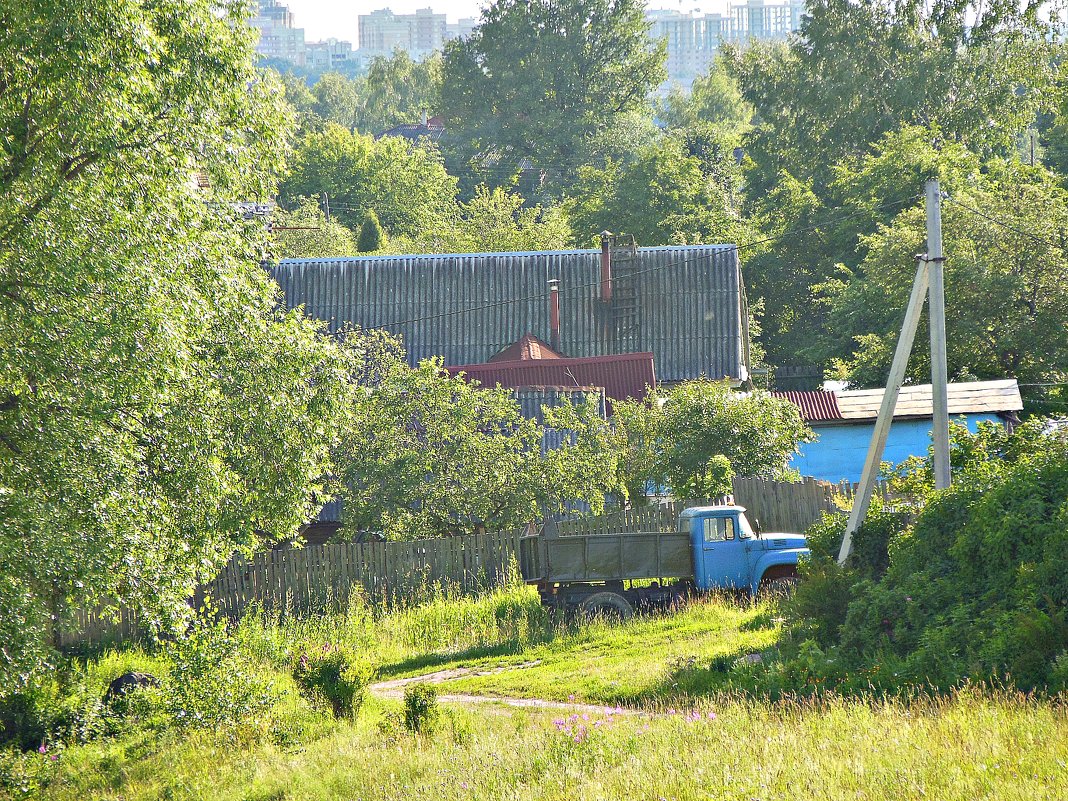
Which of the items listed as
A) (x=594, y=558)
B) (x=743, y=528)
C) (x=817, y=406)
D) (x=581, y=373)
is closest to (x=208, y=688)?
(x=594, y=558)

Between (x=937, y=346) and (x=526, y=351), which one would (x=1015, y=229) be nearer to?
(x=526, y=351)

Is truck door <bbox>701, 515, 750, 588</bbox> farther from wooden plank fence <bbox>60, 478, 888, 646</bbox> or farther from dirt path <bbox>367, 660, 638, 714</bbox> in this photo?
dirt path <bbox>367, 660, 638, 714</bbox>

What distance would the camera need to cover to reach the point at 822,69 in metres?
53.4

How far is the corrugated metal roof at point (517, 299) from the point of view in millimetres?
34906

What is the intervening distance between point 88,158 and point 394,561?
9013 mm

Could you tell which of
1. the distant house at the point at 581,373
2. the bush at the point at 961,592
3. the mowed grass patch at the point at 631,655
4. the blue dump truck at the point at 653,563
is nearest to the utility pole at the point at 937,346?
the bush at the point at 961,592

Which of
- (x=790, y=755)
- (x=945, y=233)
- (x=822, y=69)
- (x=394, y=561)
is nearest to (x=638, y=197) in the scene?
(x=822, y=69)

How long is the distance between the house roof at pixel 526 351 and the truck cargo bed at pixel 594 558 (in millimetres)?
16060

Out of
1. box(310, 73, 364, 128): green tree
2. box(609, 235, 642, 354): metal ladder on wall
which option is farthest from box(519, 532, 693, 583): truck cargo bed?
box(310, 73, 364, 128): green tree

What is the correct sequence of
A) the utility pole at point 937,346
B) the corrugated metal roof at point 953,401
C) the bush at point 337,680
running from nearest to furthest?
the bush at point 337,680
the utility pole at point 937,346
the corrugated metal roof at point 953,401

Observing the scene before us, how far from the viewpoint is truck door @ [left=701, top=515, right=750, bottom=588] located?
56.2 feet

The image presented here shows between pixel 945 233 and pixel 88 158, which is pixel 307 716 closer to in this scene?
pixel 88 158

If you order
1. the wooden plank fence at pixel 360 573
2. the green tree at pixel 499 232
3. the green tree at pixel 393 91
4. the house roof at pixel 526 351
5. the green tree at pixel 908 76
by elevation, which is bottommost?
the wooden plank fence at pixel 360 573

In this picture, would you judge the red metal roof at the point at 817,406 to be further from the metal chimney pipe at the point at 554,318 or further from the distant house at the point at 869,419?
the metal chimney pipe at the point at 554,318
